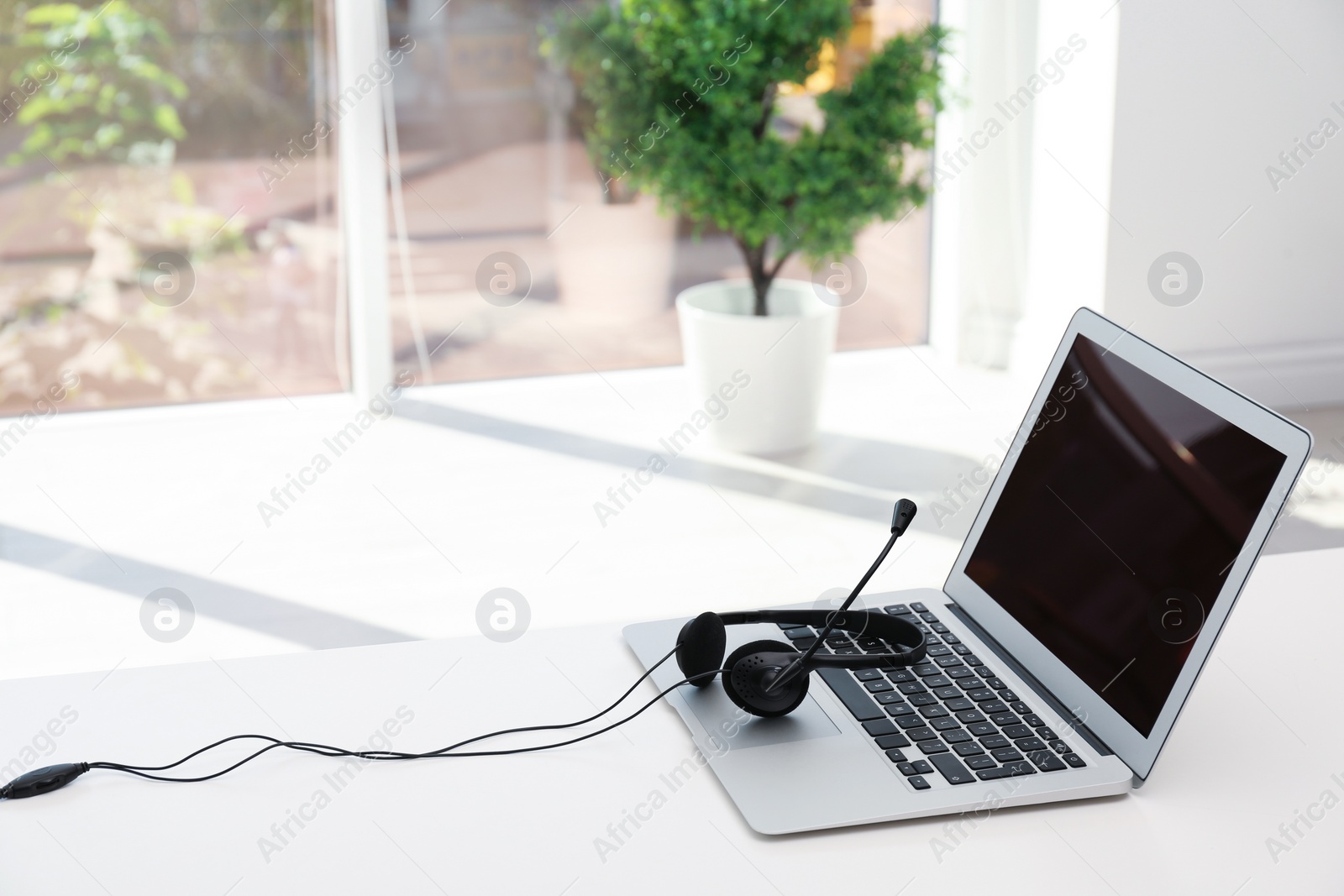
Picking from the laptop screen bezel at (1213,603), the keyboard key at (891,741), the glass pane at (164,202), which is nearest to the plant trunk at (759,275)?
the glass pane at (164,202)

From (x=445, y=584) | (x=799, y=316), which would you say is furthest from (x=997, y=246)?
(x=445, y=584)

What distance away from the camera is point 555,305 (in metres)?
4.09

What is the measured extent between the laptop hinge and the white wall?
8.77 feet

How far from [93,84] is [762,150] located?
6.19 ft

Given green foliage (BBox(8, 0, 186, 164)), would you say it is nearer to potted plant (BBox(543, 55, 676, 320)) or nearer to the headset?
potted plant (BBox(543, 55, 676, 320))

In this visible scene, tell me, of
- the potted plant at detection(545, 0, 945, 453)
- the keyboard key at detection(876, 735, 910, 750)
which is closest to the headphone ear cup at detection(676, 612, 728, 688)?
the keyboard key at detection(876, 735, 910, 750)

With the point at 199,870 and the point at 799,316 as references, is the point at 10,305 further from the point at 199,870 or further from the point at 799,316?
the point at 199,870

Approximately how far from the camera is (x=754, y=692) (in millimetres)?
1025

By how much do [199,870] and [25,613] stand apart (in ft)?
6.81

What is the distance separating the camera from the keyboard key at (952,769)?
95 cm

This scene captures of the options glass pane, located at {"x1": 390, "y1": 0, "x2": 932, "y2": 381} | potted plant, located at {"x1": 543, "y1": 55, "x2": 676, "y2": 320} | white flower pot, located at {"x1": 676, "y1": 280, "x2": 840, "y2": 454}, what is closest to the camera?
white flower pot, located at {"x1": 676, "y1": 280, "x2": 840, "y2": 454}

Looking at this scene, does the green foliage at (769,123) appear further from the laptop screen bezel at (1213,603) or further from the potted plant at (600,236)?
the laptop screen bezel at (1213,603)

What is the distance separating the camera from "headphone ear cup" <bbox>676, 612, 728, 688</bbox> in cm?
109

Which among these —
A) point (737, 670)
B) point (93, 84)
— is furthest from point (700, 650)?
point (93, 84)
